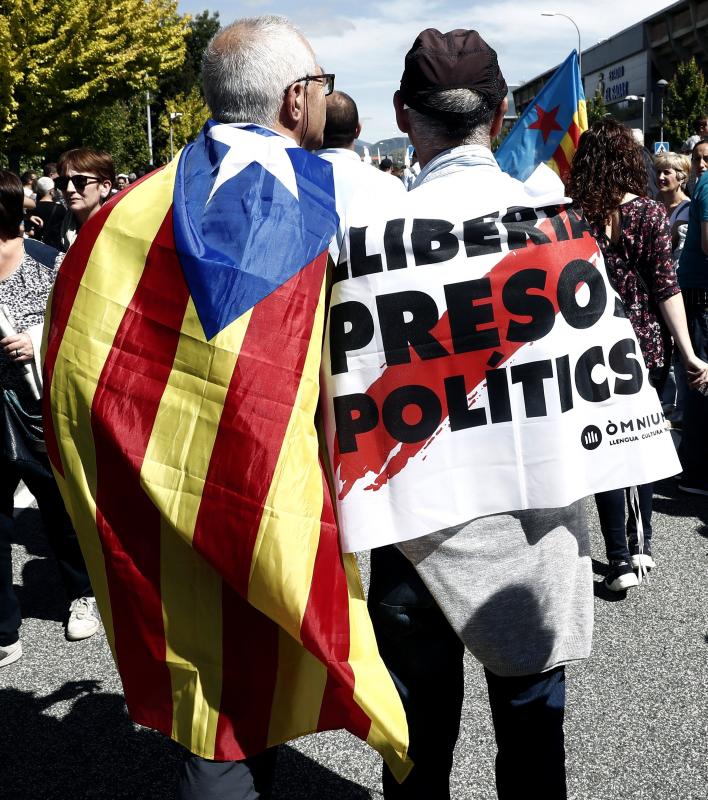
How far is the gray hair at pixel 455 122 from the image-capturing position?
1862mm

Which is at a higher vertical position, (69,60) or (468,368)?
(69,60)

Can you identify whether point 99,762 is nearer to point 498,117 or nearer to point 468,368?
point 468,368

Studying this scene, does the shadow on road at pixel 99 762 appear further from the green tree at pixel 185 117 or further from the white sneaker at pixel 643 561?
the green tree at pixel 185 117

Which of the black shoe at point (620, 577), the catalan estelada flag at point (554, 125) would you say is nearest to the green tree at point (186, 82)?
the catalan estelada flag at point (554, 125)

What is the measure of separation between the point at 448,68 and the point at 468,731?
82.1 inches

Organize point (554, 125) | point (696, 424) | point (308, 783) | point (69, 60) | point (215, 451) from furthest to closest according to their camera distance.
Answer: point (69, 60), point (554, 125), point (696, 424), point (308, 783), point (215, 451)

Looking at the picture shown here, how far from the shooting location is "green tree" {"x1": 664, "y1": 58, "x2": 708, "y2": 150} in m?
40.6

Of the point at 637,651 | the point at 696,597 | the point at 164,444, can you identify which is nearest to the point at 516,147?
the point at 696,597

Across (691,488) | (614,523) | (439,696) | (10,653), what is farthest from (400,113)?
(691,488)

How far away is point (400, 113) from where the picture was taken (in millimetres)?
1975

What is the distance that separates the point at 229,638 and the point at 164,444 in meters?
0.42

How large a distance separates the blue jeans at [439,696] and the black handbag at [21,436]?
Answer: 81.6 inches

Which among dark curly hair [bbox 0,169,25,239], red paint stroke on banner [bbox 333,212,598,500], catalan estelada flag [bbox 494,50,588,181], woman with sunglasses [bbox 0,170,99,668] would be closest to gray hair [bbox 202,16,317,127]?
red paint stroke on banner [bbox 333,212,598,500]

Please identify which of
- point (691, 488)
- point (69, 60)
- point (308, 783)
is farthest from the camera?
point (69, 60)
